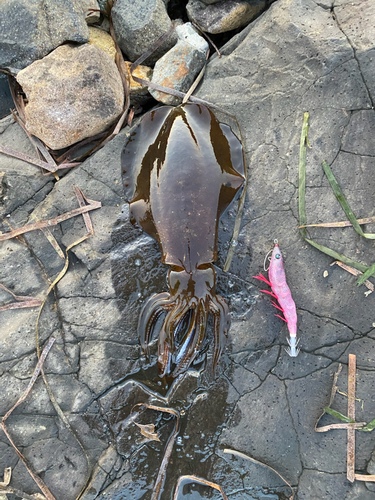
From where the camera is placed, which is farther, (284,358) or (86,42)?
(86,42)

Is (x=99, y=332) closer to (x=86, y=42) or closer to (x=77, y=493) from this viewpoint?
(x=77, y=493)

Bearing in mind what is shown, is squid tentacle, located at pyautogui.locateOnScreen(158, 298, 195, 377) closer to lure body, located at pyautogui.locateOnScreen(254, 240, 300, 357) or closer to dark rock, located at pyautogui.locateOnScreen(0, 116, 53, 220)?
lure body, located at pyautogui.locateOnScreen(254, 240, 300, 357)

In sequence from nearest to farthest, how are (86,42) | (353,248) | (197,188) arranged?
(197,188) → (353,248) → (86,42)

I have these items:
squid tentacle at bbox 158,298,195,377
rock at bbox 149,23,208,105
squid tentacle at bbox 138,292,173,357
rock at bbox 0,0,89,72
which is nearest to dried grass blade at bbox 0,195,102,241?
squid tentacle at bbox 138,292,173,357

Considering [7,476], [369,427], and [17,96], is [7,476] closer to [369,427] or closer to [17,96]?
[369,427]

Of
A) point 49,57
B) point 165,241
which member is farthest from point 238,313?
point 49,57

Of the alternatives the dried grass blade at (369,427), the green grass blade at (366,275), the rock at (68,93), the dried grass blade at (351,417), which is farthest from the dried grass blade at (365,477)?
the rock at (68,93)

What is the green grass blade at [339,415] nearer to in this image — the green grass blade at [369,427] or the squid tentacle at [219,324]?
the green grass blade at [369,427]
